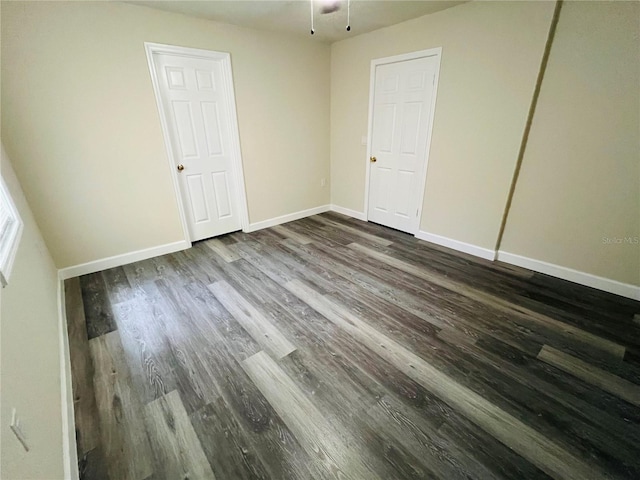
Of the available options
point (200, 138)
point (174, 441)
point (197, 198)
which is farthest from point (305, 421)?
point (200, 138)

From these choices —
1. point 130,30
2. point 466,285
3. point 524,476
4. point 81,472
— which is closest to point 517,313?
point 466,285

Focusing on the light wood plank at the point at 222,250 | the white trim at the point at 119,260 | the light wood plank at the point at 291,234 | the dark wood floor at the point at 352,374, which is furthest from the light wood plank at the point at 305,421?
the white trim at the point at 119,260

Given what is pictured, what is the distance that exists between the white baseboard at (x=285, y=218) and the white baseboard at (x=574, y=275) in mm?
2662

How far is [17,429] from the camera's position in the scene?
0.87 metres

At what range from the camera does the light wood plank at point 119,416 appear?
124 cm

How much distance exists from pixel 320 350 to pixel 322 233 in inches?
83.4

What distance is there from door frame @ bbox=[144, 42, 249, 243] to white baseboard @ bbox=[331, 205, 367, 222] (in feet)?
5.25

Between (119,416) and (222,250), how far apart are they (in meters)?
2.05

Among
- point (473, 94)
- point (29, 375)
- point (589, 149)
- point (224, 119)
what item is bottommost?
point (29, 375)

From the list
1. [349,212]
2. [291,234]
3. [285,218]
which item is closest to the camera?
[291,234]

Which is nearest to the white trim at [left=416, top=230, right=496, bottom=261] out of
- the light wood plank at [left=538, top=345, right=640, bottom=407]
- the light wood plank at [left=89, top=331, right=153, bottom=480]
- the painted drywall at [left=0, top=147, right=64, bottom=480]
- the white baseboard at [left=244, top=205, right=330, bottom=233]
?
the light wood plank at [left=538, top=345, right=640, bottom=407]

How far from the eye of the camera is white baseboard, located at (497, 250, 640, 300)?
233cm

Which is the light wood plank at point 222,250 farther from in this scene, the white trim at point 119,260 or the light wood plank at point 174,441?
the light wood plank at point 174,441

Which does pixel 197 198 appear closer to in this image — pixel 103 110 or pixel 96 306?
pixel 103 110
